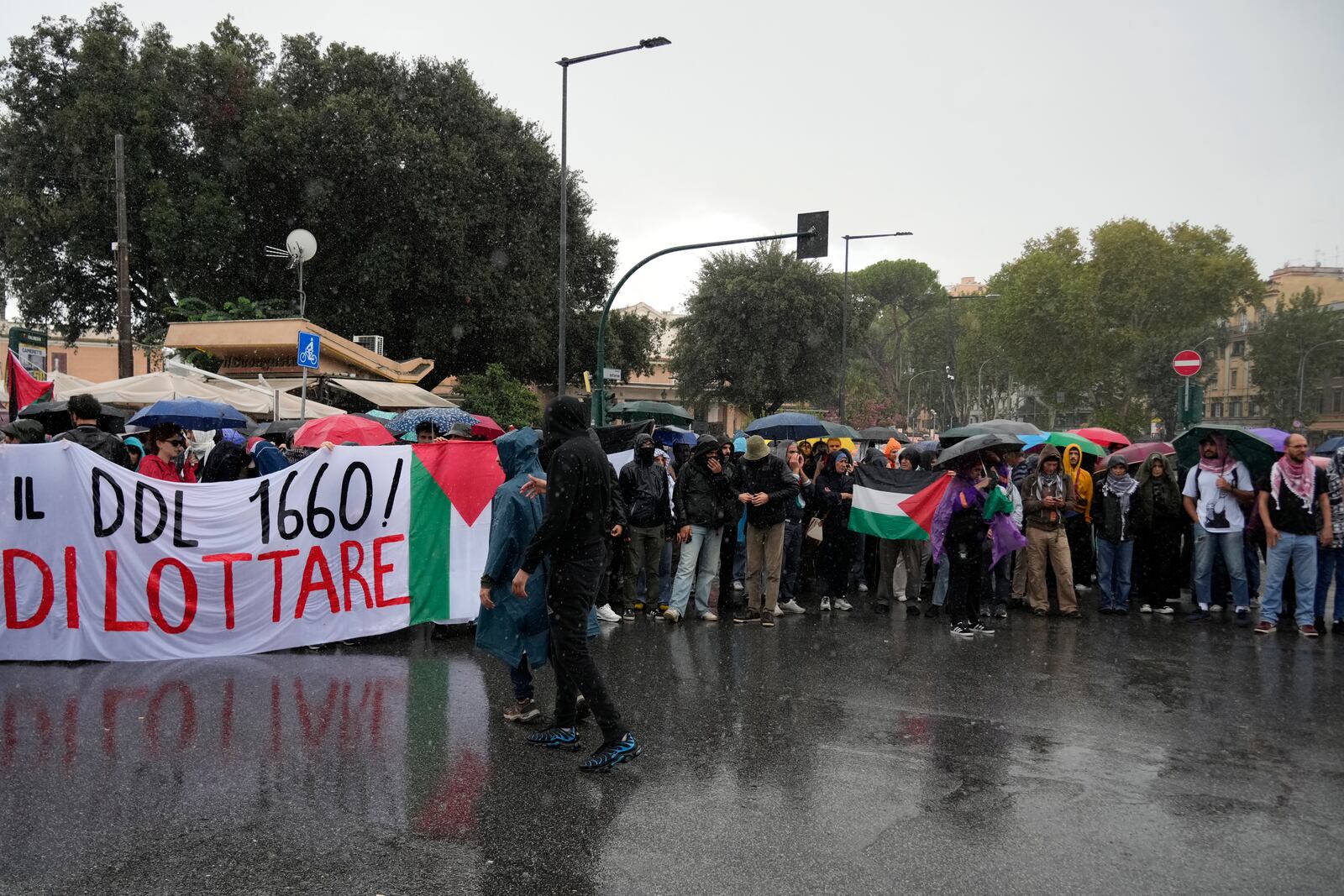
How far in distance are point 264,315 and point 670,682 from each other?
25.0m

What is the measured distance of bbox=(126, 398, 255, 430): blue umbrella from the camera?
1115cm

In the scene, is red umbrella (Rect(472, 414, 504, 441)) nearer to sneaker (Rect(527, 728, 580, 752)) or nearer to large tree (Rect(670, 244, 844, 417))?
sneaker (Rect(527, 728, 580, 752))

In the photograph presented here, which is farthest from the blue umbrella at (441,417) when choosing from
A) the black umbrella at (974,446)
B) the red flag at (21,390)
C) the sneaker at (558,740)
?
the sneaker at (558,740)

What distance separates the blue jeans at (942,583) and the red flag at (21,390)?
1009 centimetres

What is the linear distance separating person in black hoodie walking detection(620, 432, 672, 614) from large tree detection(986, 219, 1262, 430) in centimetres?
4882

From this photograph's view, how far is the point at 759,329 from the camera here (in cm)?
4312

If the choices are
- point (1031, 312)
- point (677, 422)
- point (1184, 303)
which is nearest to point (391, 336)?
point (677, 422)

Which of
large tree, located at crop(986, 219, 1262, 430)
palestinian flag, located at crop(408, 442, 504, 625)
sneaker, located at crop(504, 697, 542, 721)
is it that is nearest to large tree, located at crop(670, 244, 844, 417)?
large tree, located at crop(986, 219, 1262, 430)

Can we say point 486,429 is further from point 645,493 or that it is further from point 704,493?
point 704,493

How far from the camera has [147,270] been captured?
31938mm

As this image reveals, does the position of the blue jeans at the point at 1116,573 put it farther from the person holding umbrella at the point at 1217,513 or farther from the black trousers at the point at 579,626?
the black trousers at the point at 579,626

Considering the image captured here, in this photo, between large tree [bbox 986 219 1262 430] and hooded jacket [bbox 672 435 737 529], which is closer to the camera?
hooded jacket [bbox 672 435 737 529]

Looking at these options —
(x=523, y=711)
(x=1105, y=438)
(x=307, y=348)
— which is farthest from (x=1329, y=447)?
(x=307, y=348)

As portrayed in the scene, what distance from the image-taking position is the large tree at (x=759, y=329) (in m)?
42.9
